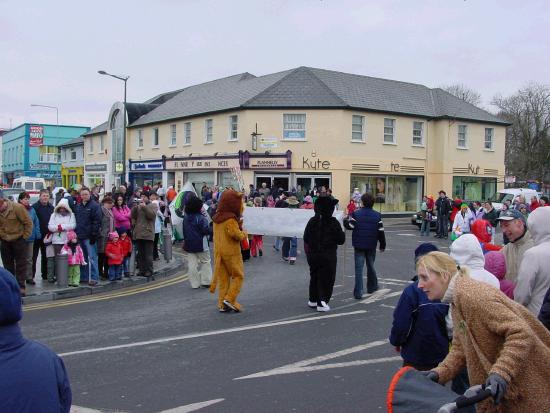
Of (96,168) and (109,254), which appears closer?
(109,254)

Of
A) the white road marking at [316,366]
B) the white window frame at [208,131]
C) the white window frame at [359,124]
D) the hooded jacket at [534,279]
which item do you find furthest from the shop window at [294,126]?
the hooded jacket at [534,279]

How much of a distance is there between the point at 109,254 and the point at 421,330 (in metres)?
9.13

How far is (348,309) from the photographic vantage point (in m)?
9.80

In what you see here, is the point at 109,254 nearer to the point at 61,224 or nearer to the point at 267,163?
the point at 61,224

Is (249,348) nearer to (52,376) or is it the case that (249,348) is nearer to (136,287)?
→ (52,376)

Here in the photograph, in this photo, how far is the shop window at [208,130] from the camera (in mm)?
36656

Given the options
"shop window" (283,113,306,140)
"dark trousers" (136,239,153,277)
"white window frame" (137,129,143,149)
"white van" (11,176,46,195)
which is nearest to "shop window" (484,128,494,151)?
"shop window" (283,113,306,140)

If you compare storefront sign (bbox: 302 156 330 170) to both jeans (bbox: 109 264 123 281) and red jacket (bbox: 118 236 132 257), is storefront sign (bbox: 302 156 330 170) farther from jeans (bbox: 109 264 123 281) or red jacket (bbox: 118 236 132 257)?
jeans (bbox: 109 264 123 281)

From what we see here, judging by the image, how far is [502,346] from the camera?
3.04 meters

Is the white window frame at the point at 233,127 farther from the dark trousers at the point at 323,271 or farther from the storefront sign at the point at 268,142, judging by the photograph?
the dark trousers at the point at 323,271

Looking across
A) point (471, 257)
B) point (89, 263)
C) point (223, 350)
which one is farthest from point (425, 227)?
point (471, 257)

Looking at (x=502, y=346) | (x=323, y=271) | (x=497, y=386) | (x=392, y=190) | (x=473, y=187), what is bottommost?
(x=323, y=271)

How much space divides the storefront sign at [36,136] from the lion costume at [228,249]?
63.5 m

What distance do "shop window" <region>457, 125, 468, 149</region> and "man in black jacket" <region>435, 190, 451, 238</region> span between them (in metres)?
15.3
